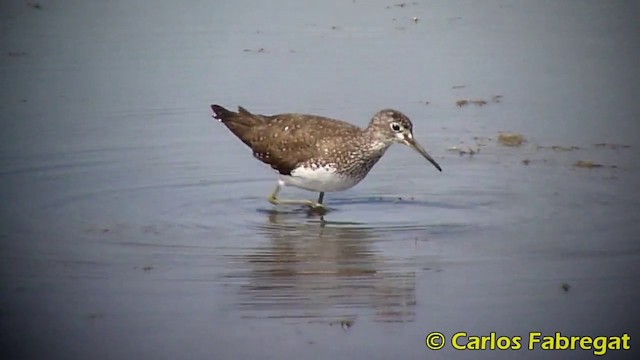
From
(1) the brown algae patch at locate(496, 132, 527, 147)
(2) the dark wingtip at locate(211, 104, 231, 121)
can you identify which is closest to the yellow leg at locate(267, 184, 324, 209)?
(2) the dark wingtip at locate(211, 104, 231, 121)

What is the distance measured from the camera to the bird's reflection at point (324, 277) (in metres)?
7.05

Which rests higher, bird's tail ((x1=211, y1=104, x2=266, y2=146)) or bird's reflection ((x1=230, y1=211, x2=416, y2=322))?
bird's tail ((x1=211, y1=104, x2=266, y2=146))

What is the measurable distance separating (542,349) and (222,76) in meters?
6.30

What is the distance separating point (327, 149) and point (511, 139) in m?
2.48

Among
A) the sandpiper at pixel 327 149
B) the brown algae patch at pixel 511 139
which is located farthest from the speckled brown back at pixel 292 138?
the brown algae patch at pixel 511 139

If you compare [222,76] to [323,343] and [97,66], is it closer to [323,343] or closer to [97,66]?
[97,66]

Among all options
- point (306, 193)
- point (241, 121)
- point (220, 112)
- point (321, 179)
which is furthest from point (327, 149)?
point (220, 112)

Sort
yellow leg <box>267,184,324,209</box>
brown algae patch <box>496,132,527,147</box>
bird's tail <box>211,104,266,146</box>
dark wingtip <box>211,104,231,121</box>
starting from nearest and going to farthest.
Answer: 1. yellow leg <box>267,184,324,209</box>
2. bird's tail <box>211,104,266,146</box>
3. dark wingtip <box>211,104,231,121</box>
4. brown algae patch <box>496,132,527,147</box>

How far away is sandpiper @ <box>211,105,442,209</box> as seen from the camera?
29.6 ft

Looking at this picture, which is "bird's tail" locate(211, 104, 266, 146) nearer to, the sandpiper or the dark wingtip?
the dark wingtip

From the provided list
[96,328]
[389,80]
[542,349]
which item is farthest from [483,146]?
[96,328]

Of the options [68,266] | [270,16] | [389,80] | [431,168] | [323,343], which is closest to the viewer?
[323,343]

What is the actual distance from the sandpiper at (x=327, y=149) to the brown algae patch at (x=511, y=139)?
6.25ft

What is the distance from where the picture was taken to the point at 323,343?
21.9 ft
